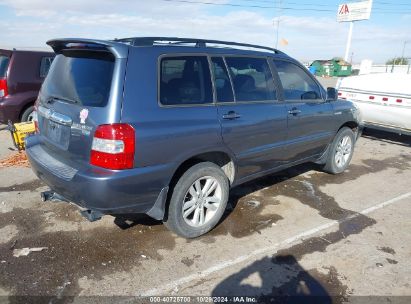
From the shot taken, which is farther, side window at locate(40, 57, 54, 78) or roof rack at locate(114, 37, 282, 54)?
side window at locate(40, 57, 54, 78)

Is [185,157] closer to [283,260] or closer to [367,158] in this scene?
[283,260]

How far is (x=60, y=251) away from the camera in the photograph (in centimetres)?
338

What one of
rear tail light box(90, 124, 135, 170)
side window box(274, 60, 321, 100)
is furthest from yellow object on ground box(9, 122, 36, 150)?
side window box(274, 60, 321, 100)

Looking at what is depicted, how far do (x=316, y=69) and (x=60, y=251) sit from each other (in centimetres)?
4747

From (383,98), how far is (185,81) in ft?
18.9

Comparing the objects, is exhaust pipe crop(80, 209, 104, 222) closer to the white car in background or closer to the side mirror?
the side mirror

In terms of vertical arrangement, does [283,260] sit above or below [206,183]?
below

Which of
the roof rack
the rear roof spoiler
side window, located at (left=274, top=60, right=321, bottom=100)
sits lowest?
side window, located at (left=274, top=60, right=321, bottom=100)

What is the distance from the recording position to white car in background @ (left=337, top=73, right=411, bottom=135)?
7.18m

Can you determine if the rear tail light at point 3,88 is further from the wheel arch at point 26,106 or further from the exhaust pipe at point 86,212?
the exhaust pipe at point 86,212

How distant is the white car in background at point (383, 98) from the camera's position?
7.18 m

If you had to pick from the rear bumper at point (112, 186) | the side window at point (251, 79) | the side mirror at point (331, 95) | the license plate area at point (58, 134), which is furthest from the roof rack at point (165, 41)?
the side mirror at point (331, 95)

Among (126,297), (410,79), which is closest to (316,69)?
(410,79)

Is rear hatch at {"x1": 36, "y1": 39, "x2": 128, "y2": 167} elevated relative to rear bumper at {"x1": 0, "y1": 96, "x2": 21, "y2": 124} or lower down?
elevated
